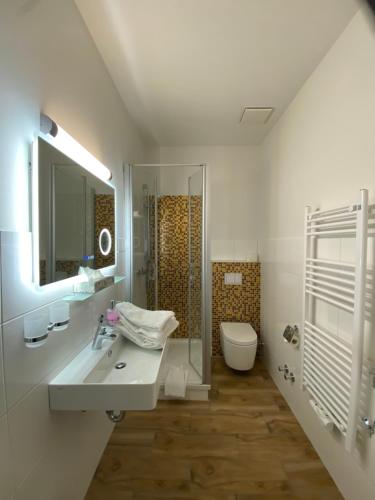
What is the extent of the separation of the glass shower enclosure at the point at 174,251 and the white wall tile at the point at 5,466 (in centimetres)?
137

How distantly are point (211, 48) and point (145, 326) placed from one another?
1.74 metres

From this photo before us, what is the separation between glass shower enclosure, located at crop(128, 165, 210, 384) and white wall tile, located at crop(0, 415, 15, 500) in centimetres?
137

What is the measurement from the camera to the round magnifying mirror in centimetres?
153

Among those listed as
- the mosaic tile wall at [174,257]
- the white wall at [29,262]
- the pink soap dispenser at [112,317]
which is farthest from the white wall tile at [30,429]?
the mosaic tile wall at [174,257]

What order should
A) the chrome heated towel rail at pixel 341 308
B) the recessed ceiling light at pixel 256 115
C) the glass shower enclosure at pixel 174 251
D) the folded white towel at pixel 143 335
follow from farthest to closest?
the glass shower enclosure at pixel 174 251 → the recessed ceiling light at pixel 256 115 → the folded white towel at pixel 143 335 → the chrome heated towel rail at pixel 341 308

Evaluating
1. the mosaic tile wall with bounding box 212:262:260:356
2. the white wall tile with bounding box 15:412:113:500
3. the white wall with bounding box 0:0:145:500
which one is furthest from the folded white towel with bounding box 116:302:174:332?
the mosaic tile wall with bounding box 212:262:260:356

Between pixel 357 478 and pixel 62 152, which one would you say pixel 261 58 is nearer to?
pixel 62 152

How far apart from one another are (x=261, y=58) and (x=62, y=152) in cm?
137

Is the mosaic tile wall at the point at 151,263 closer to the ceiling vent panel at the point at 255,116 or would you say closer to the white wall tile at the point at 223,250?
the white wall tile at the point at 223,250

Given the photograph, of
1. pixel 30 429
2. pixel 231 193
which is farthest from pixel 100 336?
pixel 231 193

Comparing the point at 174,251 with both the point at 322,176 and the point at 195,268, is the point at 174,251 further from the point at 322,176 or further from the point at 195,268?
the point at 322,176

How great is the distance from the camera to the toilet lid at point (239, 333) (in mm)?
2340

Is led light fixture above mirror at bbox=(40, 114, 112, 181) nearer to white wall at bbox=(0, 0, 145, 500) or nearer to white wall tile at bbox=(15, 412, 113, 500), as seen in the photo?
white wall at bbox=(0, 0, 145, 500)

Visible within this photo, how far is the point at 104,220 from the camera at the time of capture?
1.58 metres
